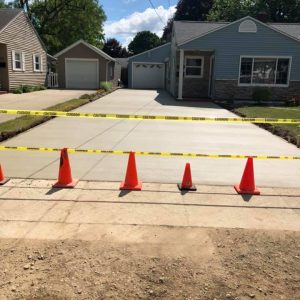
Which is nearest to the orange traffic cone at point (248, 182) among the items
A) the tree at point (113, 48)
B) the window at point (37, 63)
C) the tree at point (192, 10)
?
the window at point (37, 63)

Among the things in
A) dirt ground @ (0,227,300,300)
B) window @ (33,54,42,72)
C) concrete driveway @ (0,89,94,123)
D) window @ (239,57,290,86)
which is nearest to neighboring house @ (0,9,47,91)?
window @ (33,54,42,72)

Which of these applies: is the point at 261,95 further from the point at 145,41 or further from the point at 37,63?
the point at 145,41

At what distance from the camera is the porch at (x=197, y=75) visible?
995 inches

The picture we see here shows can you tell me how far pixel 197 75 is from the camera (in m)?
25.5

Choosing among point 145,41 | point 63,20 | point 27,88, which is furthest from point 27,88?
point 145,41

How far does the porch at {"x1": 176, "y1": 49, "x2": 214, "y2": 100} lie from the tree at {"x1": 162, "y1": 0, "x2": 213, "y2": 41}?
43709 mm

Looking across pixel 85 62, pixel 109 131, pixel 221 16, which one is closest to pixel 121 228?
pixel 109 131

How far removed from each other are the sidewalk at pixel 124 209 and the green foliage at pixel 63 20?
47.0 metres

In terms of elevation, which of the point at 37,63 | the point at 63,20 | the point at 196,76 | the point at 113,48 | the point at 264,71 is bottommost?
the point at 196,76

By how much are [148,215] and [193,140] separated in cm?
587

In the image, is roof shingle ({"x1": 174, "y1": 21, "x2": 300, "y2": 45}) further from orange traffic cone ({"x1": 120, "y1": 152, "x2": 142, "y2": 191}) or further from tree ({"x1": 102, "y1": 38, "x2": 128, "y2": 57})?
tree ({"x1": 102, "y1": 38, "x2": 128, "y2": 57})

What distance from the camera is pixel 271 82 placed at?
76.7 feet

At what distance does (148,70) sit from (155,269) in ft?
130

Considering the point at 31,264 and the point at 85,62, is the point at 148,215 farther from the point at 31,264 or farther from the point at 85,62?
the point at 85,62
